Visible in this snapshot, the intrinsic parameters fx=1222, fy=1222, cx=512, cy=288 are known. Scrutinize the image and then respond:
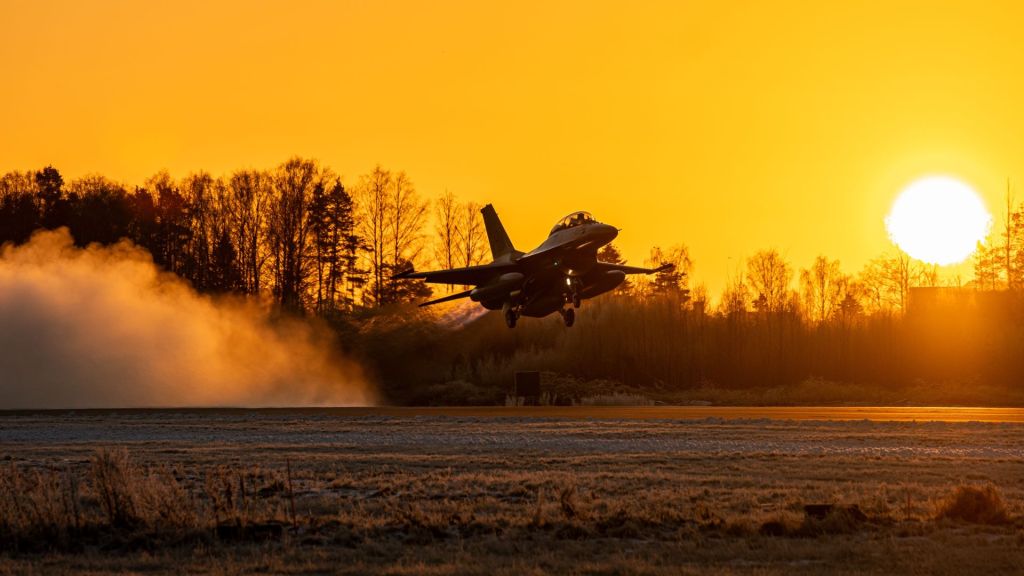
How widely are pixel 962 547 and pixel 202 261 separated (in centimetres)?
11200

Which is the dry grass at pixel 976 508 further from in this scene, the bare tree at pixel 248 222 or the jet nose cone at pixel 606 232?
the bare tree at pixel 248 222

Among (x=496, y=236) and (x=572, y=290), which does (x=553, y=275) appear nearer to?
(x=572, y=290)

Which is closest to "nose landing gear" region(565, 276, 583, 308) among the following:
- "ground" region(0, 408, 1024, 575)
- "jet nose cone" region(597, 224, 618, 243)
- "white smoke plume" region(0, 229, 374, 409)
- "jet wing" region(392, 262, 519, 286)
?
"jet nose cone" region(597, 224, 618, 243)

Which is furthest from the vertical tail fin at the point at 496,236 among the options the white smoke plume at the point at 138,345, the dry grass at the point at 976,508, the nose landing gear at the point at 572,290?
the dry grass at the point at 976,508

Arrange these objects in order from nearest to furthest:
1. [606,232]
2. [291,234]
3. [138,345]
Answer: [606,232] < [138,345] < [291,234]

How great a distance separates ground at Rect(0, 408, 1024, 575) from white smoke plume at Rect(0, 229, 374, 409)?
24.9 m

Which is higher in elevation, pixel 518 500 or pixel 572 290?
pixel 572 290

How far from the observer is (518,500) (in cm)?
3183

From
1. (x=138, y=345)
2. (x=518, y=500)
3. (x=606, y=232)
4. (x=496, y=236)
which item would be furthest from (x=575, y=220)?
(x=138, y=345)

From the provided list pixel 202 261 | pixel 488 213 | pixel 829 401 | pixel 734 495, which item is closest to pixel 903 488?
pixel 734 495

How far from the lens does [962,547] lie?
24219 mm

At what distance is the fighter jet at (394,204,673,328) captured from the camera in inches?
2293

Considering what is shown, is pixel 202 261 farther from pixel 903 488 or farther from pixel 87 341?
pixel 903 488

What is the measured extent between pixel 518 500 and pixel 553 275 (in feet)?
96.8
